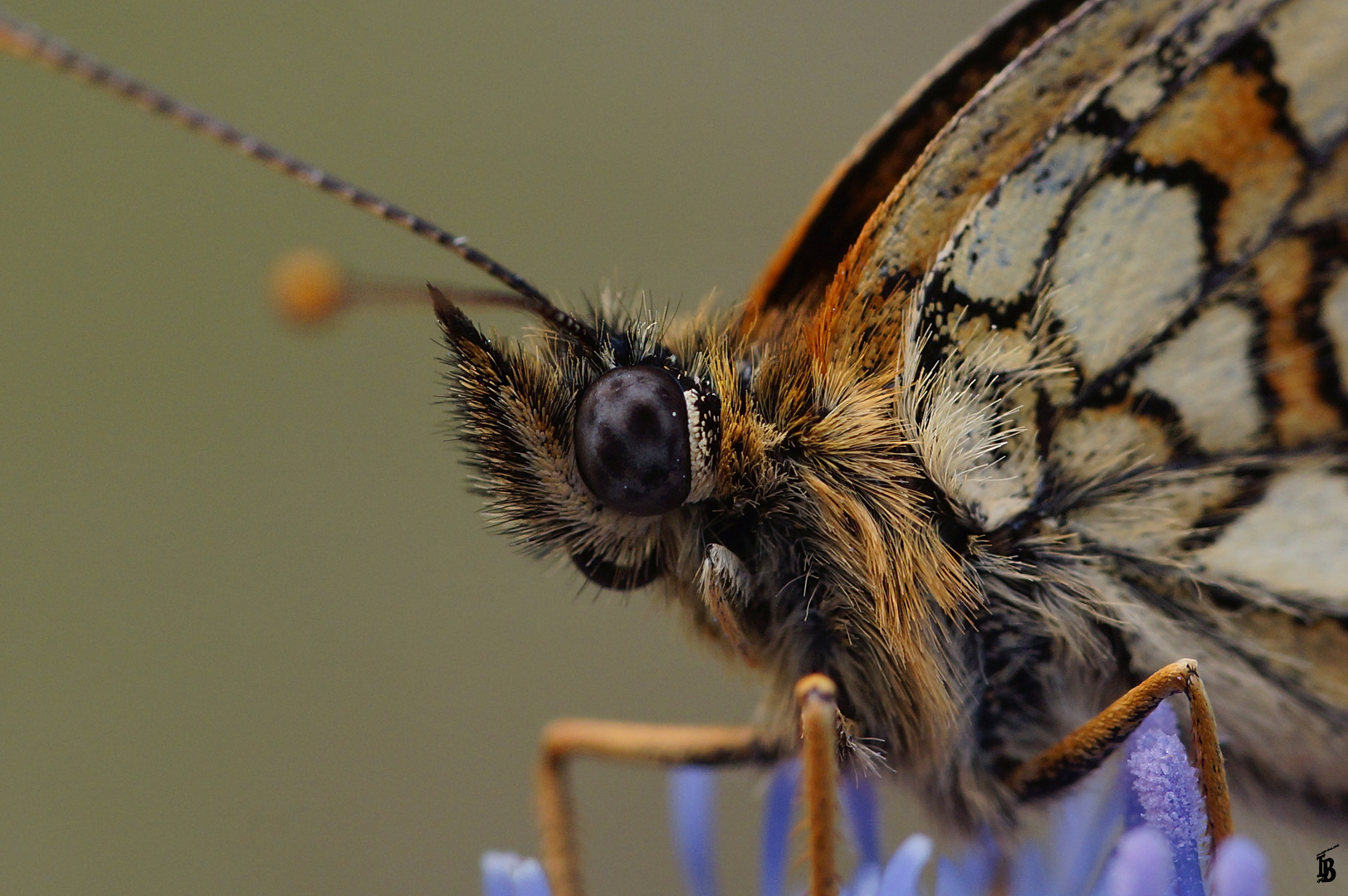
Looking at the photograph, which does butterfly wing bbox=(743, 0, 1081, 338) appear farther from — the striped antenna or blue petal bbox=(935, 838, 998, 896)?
blue petal bbox=(935, 838, 998, 896)

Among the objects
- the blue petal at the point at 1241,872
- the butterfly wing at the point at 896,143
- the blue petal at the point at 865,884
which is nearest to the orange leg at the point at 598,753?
the blue petal at the point at 865,884

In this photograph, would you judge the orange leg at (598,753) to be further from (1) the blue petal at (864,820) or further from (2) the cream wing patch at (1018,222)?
(2) the cream wing patch at (1018,222)

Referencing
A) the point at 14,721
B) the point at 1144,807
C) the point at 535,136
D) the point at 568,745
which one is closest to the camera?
the point at 1144,807

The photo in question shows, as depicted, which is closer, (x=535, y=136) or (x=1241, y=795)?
(x=1241, y=795)

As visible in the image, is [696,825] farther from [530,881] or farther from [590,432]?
[590,432]

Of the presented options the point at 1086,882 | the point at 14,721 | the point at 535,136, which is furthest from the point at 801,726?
the point at 535,136

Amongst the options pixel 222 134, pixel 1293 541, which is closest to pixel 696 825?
pixel 1293 541

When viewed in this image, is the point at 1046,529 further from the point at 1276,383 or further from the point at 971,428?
the point at 1276,383
